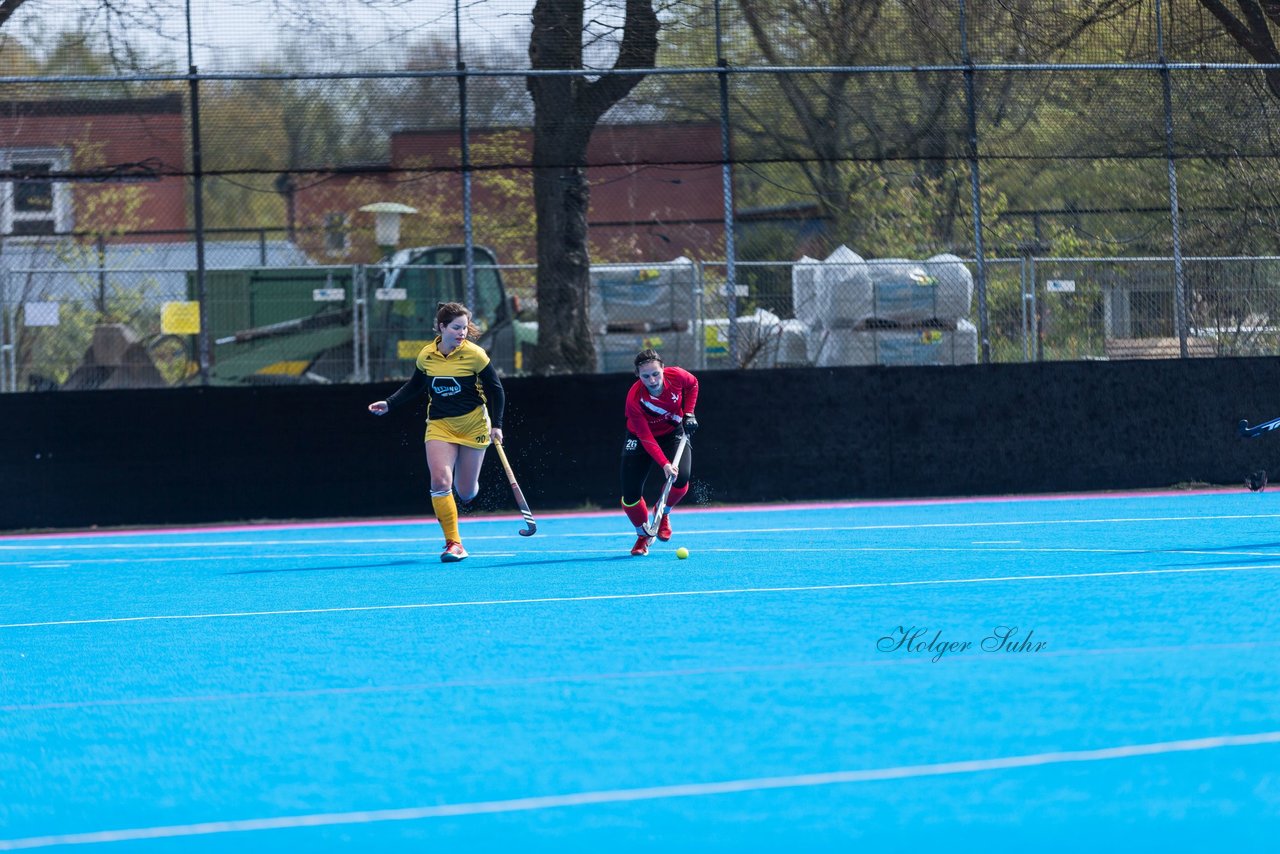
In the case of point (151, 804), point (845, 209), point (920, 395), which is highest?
→ point (845, 209)

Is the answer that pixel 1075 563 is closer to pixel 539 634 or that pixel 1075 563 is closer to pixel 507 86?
pixel 539 634

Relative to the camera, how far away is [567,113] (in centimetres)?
1636

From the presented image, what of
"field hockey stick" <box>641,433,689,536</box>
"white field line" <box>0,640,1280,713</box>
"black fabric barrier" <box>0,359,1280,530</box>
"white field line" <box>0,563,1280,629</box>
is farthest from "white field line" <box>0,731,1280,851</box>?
"black fabric barrier" <box>0,359,1280,530</box>

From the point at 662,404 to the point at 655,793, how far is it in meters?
7.65

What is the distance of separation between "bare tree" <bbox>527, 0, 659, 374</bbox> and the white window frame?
15.7 ft

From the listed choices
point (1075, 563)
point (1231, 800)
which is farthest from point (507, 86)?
point (1231, 800)

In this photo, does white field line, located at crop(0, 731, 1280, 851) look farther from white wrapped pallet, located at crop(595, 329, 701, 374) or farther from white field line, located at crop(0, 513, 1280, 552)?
white wrapped pallet, located at crop(595, 329, 701, 374)

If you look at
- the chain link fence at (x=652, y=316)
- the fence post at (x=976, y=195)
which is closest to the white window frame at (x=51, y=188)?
the chain link fence at (x=652, y=316)

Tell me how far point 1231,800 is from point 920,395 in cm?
1222

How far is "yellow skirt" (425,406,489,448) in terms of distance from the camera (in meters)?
12.5

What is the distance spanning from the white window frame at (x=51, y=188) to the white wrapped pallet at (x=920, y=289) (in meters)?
8.32

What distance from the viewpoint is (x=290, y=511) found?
53.7 ft

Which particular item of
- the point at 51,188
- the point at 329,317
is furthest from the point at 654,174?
the point at 51,188

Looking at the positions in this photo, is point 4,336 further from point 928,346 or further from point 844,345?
point 928,346
